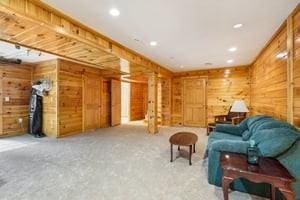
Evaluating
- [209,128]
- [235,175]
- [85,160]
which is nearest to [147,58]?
[209,128]

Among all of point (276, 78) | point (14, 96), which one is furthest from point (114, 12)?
point (14, 96)

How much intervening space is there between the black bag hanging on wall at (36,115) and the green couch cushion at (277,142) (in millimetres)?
5805

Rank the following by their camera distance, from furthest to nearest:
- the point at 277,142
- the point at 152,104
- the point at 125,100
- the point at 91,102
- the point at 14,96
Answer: the point at 125,100
the point at 91,102
the point at 152,104
the point at 14,96
the point at 277,142

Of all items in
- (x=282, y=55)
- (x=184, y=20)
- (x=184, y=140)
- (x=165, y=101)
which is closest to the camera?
(x=184, y=20)

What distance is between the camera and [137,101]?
10.2 meters

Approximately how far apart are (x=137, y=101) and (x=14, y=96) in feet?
19.0

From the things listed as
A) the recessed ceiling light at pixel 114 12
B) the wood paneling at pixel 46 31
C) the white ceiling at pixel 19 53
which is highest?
the recessed ceiling light at pixel 114 12

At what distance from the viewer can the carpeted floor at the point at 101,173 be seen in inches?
87.4

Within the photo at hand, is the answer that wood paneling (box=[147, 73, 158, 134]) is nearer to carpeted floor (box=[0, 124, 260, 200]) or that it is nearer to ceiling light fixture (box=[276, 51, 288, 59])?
carpeted floor (box=[0, 124, 260, 200])

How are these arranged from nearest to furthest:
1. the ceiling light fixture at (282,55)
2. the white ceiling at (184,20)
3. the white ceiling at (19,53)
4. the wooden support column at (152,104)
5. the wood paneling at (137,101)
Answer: the white ceiling at (184,20) < the ceiling light fixture at (282,55) < the white ceiling at (19,53) < the wooden support column at (152,104) < the wood paneling at (137,101)

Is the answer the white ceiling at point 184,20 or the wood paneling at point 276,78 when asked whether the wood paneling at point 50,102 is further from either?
the wood paneling at point 276,78

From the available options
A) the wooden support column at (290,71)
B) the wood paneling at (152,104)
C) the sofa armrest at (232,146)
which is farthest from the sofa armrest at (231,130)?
the wood paneling at (152,104)

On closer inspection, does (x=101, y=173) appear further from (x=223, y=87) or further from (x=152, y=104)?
(x=223, y=87)

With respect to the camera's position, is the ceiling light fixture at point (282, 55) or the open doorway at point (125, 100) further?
the open doorway at point (125, 100)
